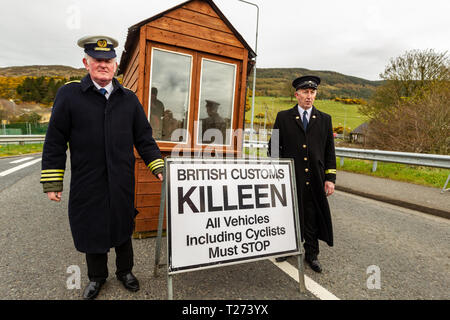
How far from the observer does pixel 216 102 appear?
169 inches

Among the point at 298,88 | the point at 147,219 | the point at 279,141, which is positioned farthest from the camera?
the point at 147,219

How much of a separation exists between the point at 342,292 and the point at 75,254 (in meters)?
3.05

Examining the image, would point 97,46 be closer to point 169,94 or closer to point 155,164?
point 155,164

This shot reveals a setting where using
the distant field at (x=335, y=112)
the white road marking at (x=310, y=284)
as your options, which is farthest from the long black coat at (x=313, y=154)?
the distant field at (x=335, y=112)

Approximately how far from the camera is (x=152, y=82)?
12.7 feet

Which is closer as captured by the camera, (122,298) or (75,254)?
(122,298)

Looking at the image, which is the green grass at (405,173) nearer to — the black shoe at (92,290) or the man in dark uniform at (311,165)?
the man in dark uniform at (311,165)

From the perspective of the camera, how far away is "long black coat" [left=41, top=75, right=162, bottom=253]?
2254 millimetres

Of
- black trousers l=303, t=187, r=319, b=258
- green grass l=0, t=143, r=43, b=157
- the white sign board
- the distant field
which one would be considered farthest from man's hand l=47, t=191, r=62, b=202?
the distant field

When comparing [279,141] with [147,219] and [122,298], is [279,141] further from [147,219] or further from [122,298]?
[122,298]

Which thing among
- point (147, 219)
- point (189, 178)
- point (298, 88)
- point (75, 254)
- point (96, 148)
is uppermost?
point (298, 88)

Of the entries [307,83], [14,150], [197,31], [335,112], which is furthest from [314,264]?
[335,112]

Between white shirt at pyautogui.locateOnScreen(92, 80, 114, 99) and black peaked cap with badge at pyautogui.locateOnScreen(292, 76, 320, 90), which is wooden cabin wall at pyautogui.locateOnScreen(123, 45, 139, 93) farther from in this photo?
black peaked cap with badge at pyautogui.locateOnScreen(292, 76, 320, 90)
